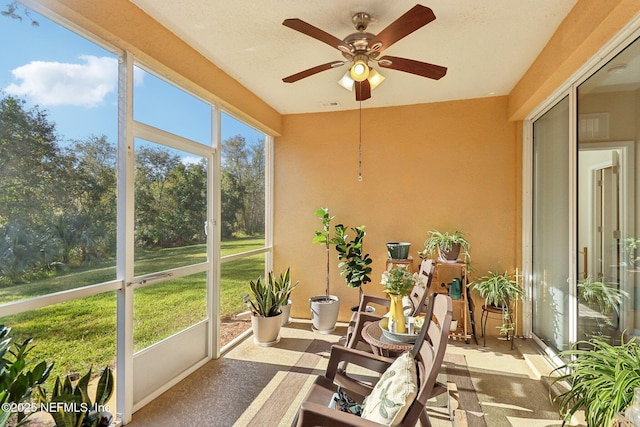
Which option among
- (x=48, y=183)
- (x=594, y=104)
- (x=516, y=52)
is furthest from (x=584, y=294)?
(x=48, y=183)

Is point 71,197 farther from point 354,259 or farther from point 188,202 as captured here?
point 354,259

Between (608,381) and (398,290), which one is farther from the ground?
(398,290)

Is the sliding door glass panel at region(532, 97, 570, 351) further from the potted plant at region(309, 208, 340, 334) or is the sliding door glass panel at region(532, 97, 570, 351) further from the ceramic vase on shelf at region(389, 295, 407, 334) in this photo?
the potted plant at region(309, 208, 340, 334)

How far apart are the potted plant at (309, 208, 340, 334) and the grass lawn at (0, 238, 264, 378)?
1.38 metres

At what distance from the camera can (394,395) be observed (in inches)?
54.2

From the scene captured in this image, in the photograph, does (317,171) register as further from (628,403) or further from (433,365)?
(628,403)

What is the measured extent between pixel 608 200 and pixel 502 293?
1.58 m

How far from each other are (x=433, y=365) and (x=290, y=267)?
10.7ft

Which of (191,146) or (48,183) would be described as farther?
(191,146)

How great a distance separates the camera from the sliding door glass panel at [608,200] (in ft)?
6.12

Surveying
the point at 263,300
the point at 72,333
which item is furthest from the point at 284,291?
the point at 72,333

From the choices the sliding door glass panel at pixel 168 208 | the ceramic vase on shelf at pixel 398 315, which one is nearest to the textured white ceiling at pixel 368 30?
the sliding door glass panel at pixel 168 208

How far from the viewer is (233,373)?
9.73 feet

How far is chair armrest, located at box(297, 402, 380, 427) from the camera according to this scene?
1320 millimetres
